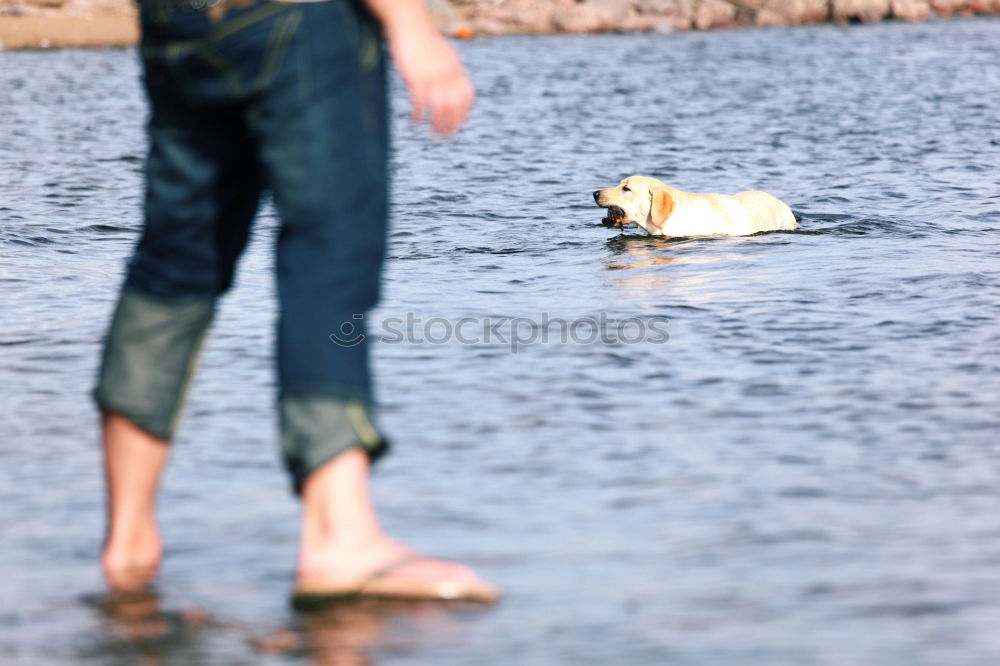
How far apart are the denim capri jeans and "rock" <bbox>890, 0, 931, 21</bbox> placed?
56006 mm

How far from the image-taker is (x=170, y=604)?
9.25 feet

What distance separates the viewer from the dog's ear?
912 cm

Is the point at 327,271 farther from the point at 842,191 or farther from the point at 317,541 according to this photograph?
the point at 842,191

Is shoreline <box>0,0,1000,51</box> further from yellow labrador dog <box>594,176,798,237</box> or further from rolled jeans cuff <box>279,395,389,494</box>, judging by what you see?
rolled jeans cuff <box>279,395,389,494</box>

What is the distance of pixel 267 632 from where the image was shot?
105 inches

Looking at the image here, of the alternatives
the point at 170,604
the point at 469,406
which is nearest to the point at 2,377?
the point at 469,406

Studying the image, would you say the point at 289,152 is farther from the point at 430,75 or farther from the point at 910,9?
the point at 910,9

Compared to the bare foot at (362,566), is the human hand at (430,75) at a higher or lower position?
higher

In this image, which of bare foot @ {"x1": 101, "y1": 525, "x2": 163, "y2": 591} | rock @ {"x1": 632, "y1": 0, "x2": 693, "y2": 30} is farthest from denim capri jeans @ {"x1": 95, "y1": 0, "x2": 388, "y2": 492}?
rock @ {"x1": 632, "y1": 0, "x2": 693, "y2": 30}

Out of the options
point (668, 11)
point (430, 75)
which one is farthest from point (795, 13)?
point (430, 75)

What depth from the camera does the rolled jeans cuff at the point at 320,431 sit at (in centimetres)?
269

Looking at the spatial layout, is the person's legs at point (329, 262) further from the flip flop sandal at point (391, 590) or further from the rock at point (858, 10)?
the rock at point (858, 10)

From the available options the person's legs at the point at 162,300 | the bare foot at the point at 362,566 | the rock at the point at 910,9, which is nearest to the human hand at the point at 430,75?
the person's legs at the point at 162,300

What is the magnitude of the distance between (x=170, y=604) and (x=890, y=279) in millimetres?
4963
